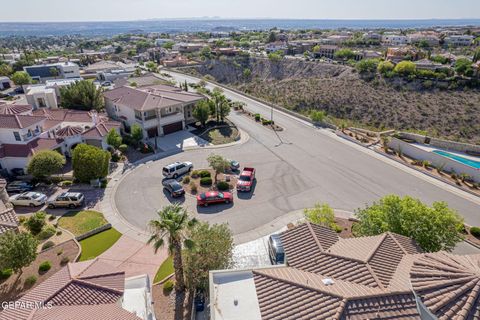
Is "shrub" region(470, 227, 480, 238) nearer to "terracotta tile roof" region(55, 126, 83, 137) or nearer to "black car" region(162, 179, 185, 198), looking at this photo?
"black car" region(162, 179, 185, 198)

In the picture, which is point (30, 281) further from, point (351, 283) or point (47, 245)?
point (351, 283)

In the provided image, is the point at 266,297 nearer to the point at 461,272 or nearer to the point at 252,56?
the point at 461,272

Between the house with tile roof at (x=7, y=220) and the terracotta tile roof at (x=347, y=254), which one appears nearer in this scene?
the terracotta tile roof at (x=347, y=254)

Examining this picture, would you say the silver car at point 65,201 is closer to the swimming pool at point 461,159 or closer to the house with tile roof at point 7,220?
the house with tile roof at point 7,220

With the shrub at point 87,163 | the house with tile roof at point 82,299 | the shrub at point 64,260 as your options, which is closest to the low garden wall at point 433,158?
the house with tile roof at point 82,299

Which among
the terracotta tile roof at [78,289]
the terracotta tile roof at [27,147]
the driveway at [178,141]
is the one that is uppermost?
the terracotta tile roof at [78,289]

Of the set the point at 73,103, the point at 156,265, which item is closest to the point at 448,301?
the point at 156,265

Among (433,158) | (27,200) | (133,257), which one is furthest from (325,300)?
(433,158)
